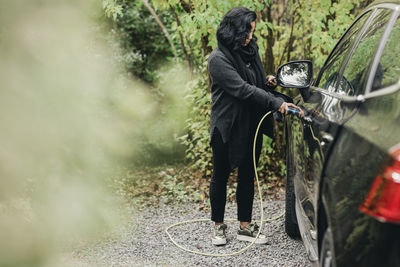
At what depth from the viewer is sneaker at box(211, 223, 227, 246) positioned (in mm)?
4117

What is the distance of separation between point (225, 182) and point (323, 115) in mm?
1700

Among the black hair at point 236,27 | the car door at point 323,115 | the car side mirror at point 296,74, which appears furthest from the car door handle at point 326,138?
the black hair at point 236,27

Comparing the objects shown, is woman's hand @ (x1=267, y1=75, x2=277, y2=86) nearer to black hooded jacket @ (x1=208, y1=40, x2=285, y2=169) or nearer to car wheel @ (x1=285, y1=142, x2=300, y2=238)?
black hooded jacket @ (x1=208, y1=40, x2=285, y2=169)

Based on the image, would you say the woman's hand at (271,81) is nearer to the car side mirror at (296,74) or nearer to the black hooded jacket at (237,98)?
the black hooded jacket at (237,98)

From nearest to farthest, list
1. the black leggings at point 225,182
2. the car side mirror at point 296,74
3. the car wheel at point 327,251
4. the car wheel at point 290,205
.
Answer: the car wheel at point 327,251
the car side mirror at point 296,74
the car wheel at point 290,205
the black leggings at point 225,182

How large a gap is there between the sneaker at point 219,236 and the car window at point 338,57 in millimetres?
1625

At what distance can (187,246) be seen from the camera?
4.17 m

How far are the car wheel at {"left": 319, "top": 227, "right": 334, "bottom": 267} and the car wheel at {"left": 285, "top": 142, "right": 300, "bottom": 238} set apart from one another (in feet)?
4.90

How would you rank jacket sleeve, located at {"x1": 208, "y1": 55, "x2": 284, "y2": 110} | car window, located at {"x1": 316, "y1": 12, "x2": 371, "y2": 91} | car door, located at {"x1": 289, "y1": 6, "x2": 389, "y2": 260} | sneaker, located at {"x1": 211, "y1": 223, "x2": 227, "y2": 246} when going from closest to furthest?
car door, located at {"x1": 289, "y1": 6, "x2": 389, "y2": 260}
car window, located at {"x1": 316, "y1": 12, "x2": 371, "y2": 91}
jacket sleeve, located at {"x1": 208, "y1": 55, "x2": 284, "y2": 110}
sneaker, located at {"x1": 211, "y1": 223, "x2": 227, "y2": 246}

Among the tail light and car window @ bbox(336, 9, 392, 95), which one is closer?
the tail light

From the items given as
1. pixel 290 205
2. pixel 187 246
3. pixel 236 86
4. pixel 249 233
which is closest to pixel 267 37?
pixel 236 86

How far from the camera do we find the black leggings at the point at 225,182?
153 inches

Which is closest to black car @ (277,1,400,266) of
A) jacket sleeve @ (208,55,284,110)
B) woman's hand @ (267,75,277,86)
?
jacket sleeve @ (208,55,284,110)

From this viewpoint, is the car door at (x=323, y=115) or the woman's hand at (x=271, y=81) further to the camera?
the woman's hand at (x=271, y=81)
